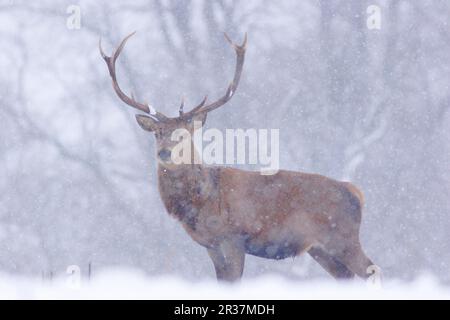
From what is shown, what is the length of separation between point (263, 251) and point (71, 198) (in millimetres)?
5925

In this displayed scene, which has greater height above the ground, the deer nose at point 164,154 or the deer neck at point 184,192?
the deer nose at point 164,154

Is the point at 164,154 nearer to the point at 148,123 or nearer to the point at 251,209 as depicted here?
the point at 148,123

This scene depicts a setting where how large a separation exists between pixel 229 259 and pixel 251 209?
0.48 metres

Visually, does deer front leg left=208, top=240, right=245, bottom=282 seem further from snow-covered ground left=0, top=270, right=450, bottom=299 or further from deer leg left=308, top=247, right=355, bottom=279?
deer leg left=308, top=247, right=355, bottom=279

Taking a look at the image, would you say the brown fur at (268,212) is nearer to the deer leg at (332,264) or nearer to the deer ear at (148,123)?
the deer leg at (332,264)

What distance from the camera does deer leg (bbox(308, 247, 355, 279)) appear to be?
7.83m

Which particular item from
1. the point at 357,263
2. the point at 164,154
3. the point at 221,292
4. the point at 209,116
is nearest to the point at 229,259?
the point at 221,292

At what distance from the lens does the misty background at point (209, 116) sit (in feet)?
40.6

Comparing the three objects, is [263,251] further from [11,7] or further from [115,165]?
[11,7]

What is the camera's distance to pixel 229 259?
24.2ft

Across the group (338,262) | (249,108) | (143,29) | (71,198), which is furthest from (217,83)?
(338,262)

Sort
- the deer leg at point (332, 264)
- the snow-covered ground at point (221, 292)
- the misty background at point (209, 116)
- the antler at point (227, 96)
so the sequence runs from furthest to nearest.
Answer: the misty background at point (209, 116)
the deer leg at point (332, 264)
the antler at point (227, 96)
the snow-covered ground at point (221, 292)

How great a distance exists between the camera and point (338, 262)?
786cm

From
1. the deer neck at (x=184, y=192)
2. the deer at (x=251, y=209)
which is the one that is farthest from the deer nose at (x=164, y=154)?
the deer neck at (x=184, y=192)
